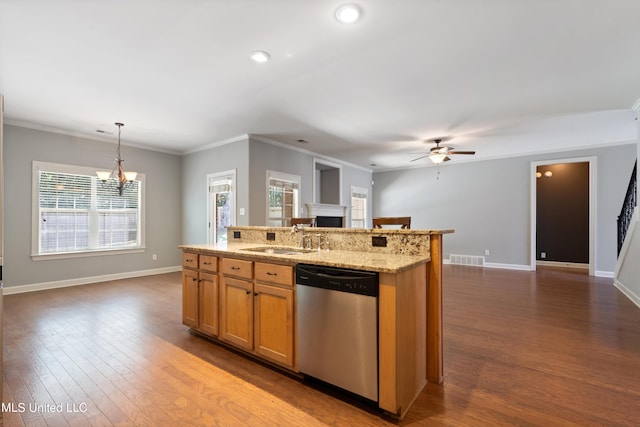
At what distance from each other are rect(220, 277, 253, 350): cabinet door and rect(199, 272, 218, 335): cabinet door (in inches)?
3.7

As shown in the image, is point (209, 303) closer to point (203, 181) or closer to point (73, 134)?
point (203, 181)

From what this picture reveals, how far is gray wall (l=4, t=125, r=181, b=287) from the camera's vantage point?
4762 mm

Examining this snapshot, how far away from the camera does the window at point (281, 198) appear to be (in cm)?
588

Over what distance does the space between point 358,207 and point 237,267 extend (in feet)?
20.8

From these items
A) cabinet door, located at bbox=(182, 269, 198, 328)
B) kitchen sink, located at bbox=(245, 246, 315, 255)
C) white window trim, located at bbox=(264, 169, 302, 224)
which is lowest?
cabinet door, located at bbox=(182, 269, 198, 328)

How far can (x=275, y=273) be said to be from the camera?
2.38 m

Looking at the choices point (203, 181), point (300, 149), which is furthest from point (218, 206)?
point (300, 149)

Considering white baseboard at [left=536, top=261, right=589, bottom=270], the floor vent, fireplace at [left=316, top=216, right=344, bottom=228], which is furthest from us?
the floor vent

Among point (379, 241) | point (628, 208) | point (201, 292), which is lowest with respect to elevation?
point (201, 292)

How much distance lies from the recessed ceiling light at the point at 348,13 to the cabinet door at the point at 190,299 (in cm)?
265

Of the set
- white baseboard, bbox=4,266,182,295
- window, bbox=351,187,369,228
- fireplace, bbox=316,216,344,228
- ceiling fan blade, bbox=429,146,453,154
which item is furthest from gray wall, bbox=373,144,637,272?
Answer: white baseboard, bbox=4,266,182,295

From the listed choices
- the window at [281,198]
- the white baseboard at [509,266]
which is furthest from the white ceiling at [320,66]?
the white baseboard at [509,266]

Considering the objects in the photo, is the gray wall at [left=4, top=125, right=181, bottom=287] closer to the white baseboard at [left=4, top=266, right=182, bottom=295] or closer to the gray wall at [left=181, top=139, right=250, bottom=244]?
the white baseboard at [left=4, top=266, right=182, bottom=295]

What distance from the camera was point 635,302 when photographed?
4195mm
